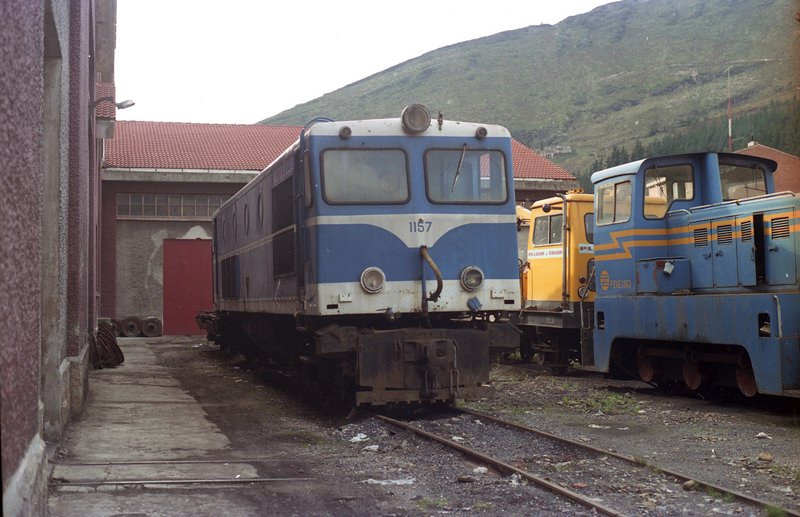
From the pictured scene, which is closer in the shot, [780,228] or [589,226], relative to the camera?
[780,228]

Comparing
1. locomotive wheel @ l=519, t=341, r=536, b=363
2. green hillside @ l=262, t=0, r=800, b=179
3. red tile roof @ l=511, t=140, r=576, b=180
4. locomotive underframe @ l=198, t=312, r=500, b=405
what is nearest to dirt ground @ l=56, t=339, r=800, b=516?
locomotive underframe @ l=198, t=312, r=500, b=405

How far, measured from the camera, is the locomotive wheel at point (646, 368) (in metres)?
12.5

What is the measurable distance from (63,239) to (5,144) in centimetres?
542

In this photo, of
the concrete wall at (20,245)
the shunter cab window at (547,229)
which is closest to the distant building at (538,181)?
the shunter cab window at (547,229)

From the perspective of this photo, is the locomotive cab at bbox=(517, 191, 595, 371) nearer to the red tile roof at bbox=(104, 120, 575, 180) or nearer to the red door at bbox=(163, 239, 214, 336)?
the red tile roof at bbox=(104, 120, 575, 180)

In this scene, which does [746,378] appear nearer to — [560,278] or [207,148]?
[560,278]

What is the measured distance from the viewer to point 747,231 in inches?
423

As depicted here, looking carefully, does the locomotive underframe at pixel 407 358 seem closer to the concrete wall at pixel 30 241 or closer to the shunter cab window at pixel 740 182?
the concrete wall at pixel 30 241

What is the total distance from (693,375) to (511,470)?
5.44m

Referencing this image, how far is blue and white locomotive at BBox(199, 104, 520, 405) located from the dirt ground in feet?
2.67

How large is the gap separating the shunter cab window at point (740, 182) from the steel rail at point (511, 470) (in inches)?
227

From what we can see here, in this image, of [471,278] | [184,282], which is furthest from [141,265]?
[471,278]

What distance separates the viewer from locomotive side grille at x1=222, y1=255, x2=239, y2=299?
52.0 ft

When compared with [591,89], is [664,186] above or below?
below
